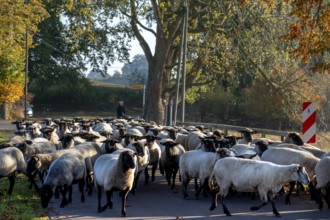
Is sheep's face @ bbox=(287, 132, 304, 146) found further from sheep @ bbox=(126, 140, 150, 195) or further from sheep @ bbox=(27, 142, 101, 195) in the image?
sheep @ bbox=(27, 142, 101, 195)

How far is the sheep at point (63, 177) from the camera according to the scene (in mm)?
13828

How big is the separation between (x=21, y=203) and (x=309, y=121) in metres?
7.73

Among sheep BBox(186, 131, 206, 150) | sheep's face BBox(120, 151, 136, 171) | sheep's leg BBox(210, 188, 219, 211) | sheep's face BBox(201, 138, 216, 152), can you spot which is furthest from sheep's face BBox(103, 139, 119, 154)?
sheep BBox(186, 131, 206, 150)

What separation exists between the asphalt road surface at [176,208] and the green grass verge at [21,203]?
1.16 feet

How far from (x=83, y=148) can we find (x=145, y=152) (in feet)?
5.53

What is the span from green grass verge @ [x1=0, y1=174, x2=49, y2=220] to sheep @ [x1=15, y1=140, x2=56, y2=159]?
897mm

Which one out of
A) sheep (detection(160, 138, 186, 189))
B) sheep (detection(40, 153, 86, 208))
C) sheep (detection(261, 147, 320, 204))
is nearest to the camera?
sheep (detection(40, 153, 86, 208))

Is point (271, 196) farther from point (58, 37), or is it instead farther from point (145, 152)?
point (58, 37)

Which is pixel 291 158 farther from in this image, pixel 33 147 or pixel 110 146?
pixel 33 147

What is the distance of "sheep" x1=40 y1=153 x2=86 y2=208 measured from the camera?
45.4ft

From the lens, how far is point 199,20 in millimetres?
35344

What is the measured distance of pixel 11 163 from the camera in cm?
1582

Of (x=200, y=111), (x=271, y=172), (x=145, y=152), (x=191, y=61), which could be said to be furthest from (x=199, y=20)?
(x=200, y=111)

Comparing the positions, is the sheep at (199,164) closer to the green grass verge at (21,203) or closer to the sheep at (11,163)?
the green grass verge at (21,203)
